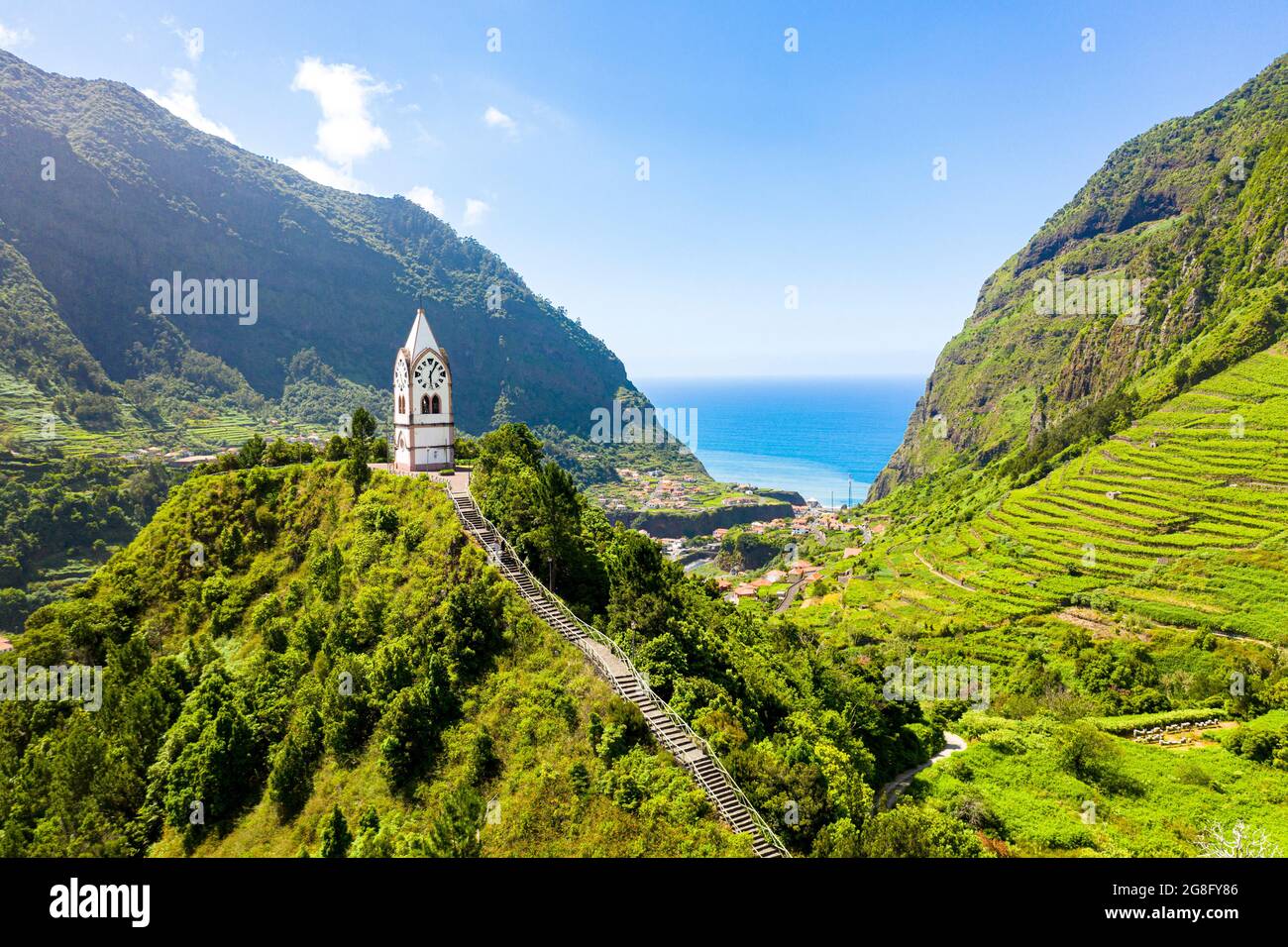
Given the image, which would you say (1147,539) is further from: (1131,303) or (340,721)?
(1131,303)

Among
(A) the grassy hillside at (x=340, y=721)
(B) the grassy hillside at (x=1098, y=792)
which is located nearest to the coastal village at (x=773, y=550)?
(B) the grassy hillside at (x=1098, y=792)

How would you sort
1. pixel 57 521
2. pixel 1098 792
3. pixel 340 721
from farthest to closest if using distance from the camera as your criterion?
pixel 57 521 < pixel 1098 792 < pixel 340 721

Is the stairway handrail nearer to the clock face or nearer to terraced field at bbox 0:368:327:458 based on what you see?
the clock face

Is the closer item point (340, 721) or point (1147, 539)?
point (340, 721)

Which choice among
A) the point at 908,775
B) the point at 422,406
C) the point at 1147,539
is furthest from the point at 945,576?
the point at 422,406

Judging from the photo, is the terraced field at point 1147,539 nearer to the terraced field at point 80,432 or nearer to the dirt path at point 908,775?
the dirt path at point 908,775

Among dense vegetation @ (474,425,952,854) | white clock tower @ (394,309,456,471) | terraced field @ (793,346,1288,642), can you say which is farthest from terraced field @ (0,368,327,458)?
terraced field @ (793,346,1288,642)
